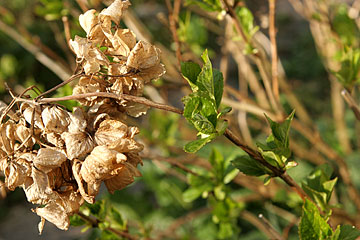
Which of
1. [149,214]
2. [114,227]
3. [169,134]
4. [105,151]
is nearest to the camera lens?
[105,151]

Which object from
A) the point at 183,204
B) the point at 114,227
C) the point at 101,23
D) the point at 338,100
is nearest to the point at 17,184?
the point at 101,23

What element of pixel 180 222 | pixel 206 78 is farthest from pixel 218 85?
pixel 180 222

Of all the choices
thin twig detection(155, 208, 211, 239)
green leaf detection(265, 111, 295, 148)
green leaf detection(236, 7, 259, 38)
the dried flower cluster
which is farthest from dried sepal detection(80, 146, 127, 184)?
thin twig detection(155, 208, 211, 239)

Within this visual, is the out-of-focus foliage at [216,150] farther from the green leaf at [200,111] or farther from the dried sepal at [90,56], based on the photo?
the dried sepal at [90,56]

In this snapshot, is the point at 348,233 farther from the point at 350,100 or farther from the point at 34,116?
the point at 34,116

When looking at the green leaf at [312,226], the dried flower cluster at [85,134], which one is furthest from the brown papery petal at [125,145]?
the green leaf at [312,226]

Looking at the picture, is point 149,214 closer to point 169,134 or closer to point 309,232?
point 169,134

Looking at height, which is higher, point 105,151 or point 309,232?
point 105,151
